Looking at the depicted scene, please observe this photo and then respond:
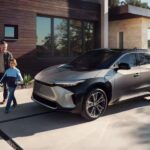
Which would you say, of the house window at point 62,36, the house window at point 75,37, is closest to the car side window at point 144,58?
the house window at point 62,36

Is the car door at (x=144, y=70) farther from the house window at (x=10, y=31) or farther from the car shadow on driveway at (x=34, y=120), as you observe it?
the house window at (x=10, y=31)

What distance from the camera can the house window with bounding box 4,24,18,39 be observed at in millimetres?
12557

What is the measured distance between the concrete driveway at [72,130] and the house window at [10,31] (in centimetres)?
542

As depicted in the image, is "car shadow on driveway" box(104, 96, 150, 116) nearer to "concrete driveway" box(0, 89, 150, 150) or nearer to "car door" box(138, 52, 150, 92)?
"concrete driveway" box(0, 89, 150, 150)

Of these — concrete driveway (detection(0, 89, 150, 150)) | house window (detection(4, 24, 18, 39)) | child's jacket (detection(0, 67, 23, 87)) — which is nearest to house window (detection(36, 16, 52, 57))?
house window (detection(4, 24, 18, 39))

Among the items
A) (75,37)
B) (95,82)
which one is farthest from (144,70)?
(75,37)

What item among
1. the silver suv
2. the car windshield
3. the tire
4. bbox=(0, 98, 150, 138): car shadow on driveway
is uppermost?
the car windshield

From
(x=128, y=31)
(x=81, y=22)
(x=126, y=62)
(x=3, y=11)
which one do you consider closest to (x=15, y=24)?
(x=3, y=11)

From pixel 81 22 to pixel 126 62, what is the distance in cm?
850

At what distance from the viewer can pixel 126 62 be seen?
7680mm

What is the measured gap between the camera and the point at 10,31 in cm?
1275

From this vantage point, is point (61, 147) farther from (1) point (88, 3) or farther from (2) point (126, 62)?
(1) point (88, 3)

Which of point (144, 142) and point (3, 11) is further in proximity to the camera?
point (3, 11)

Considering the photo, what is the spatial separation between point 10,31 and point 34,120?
6.88 meters
